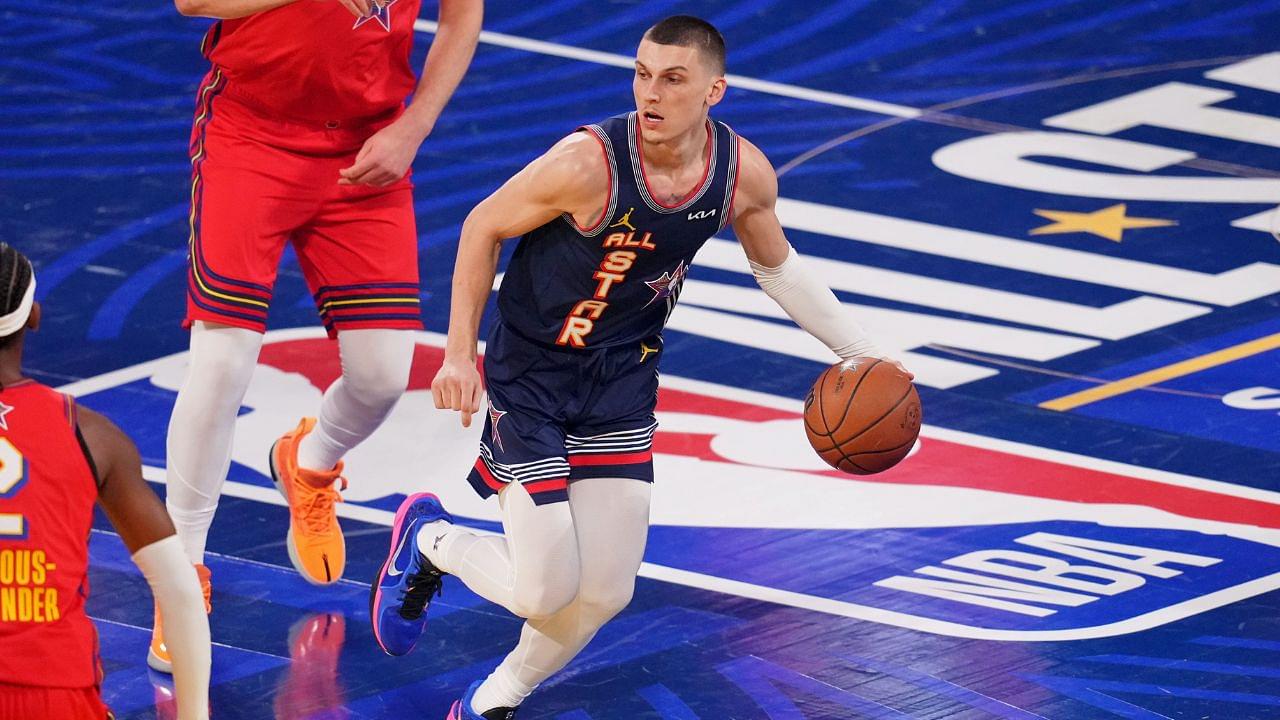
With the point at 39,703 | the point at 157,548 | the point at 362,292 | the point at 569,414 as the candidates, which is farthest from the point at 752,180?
the point at 39,703

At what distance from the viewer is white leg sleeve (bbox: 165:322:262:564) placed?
19.4 feet

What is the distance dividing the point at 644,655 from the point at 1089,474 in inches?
85.5

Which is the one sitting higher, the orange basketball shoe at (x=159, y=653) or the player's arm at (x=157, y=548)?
the player's arm at (x=157, y=548)

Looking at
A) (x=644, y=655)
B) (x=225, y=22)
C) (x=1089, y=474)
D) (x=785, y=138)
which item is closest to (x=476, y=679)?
(x=644, y=655)

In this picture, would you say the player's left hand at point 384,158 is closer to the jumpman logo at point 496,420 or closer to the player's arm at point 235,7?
the player's arm at point 235,7

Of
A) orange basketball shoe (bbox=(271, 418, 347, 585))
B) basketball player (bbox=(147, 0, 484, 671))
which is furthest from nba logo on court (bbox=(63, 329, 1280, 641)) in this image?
basketball player (bbox=(147, 0, 484, 671))

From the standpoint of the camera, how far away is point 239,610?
20.6 feet

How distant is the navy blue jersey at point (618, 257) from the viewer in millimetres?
5234

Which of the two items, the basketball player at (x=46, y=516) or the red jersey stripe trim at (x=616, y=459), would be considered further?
the red jersey stripe trim at (x=616, y=459)

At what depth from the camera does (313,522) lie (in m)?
6.47

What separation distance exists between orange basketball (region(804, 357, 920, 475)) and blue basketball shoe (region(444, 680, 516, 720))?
1162 mm

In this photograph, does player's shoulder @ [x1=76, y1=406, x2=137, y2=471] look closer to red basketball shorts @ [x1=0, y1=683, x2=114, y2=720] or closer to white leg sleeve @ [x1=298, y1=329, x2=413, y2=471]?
red basketball shorts @ [x1=0, y1=683, x2=114, y2=720]

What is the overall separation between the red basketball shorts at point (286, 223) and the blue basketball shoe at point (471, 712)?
1.26 meters

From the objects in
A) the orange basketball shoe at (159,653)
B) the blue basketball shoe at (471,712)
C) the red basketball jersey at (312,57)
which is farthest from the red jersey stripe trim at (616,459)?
the red basketball jersey at (312,57)
